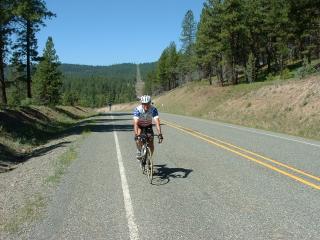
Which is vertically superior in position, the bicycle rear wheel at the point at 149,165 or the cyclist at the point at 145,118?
the cyclist at the point at 145,118

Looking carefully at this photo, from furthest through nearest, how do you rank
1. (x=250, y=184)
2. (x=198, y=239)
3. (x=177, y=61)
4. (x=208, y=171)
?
(x=177, y=61) < (x=208, y=171) < (x=250, y=184) < (x=198, y=239)

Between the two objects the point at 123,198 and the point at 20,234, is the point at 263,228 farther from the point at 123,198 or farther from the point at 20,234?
the point at 20,234

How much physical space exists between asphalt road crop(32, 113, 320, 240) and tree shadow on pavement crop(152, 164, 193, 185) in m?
0.02

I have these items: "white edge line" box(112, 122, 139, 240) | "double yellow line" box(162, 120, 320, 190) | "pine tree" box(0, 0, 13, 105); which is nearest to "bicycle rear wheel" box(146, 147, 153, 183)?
"white edge line" box(112, 122, 139, 240)

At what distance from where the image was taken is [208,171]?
1145 centimetres

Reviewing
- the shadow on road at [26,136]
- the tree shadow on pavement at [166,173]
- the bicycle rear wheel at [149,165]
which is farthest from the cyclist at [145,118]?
the shadow on road at [26,136]

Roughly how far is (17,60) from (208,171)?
34828 millimetres

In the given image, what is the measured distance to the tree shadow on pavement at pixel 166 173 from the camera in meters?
10.5

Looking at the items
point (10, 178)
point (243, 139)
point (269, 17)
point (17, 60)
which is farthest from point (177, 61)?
point (10, 178)

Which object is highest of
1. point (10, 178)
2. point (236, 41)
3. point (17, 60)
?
point (236, 41)

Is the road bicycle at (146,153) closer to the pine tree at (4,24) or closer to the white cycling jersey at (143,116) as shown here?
the white cycling jersey at (143,116)

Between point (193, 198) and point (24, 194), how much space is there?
12.5 ft

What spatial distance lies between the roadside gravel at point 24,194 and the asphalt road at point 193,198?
0.32 meters

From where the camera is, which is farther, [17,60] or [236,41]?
[236,41]
